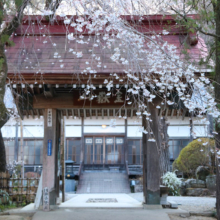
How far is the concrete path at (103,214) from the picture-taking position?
632 centimetres

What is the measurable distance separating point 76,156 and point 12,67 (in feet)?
38.0

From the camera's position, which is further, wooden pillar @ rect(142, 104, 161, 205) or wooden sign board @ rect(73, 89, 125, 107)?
wooden sign board @ rect(73, 89, 125, 107)

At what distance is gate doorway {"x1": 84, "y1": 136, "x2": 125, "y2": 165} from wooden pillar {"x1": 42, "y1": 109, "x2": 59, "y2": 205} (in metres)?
9.91

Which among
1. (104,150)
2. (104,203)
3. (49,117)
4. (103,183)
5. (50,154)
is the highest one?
(49,117)

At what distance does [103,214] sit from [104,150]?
1088 cm

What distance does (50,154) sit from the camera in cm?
744

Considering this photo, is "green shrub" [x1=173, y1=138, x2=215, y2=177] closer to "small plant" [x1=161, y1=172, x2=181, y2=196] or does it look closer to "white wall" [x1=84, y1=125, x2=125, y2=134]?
"small plant" [x1=161, y1=172, x2=181, y2=196]

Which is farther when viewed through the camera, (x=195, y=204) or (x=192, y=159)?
(x=192, y=159)

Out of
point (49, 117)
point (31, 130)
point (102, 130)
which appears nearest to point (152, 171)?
point (49, 117)

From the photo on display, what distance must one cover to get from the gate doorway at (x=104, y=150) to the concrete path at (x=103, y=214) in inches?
402

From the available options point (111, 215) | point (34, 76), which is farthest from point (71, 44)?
point (111, 215)

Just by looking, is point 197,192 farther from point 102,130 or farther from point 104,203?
point 102,130

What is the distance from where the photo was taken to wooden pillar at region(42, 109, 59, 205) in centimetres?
731

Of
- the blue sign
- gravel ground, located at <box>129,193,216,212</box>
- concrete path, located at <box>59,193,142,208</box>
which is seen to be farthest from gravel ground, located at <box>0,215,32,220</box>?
gravel ground, located at <box>129,193,216,212</box>
